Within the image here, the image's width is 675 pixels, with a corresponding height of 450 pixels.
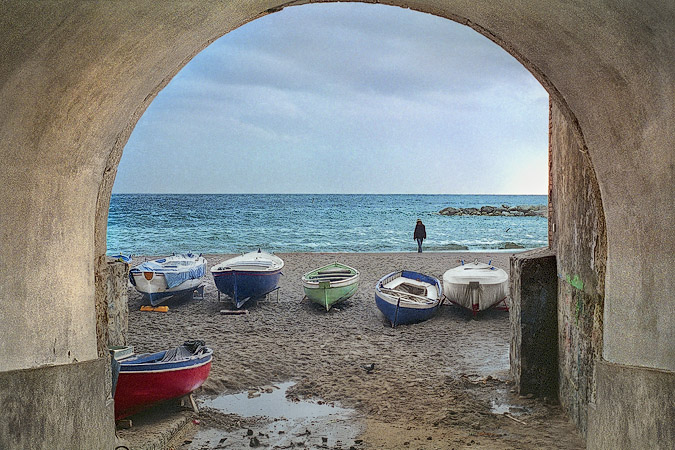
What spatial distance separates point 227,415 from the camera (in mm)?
7301

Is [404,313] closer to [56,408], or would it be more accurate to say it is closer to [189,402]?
[189,402]

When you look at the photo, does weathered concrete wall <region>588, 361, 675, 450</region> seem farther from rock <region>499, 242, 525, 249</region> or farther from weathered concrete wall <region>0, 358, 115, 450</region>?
rock <region>499, 242, 525, 249</region>

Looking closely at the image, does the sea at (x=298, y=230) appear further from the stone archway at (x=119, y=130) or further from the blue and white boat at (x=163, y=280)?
the stone archway at (x=119, y=130)

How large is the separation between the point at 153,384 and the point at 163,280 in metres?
7.22

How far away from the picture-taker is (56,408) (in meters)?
3.69

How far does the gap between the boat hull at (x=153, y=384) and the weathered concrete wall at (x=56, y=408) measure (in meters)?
2.38

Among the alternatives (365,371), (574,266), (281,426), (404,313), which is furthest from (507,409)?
(404,313)

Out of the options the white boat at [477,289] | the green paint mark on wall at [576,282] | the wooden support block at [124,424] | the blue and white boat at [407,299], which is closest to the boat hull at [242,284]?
the blue and white boat at [407,299]

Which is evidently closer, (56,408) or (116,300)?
(56,408)

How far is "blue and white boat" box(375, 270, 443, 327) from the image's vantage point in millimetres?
11906

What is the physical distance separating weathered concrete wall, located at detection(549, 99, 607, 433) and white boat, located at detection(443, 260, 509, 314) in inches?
205

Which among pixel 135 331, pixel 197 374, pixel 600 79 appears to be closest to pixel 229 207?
pixel 135 331

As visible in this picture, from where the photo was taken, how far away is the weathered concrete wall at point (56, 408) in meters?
3.37

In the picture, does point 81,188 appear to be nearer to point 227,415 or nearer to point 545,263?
point 227,415
